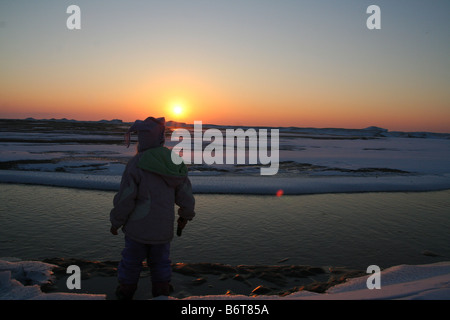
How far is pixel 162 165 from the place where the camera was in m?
2.96

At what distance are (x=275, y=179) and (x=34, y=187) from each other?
24.2 ft

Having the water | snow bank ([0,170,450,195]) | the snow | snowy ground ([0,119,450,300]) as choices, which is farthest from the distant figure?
snow bank ([0,170,450,195])

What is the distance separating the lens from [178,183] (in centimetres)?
309

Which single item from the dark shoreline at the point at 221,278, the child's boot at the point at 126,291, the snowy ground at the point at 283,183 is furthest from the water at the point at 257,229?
the child's boot at the point at 126,291

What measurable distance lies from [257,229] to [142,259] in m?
3.06

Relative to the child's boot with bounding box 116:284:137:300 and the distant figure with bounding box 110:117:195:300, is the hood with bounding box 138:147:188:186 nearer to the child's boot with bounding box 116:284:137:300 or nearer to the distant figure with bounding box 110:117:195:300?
the distant figure with bounding box 110:117:195:300

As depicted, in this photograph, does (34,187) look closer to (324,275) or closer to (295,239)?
(295,239)

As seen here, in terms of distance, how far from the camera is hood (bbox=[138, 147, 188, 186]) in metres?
2.95

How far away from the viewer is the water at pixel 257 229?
4668mm

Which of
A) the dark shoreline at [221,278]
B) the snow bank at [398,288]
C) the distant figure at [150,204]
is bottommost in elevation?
the dark shoreline at [221,278]

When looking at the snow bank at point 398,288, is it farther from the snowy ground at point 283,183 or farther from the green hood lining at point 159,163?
the green hood lining at point 159,163

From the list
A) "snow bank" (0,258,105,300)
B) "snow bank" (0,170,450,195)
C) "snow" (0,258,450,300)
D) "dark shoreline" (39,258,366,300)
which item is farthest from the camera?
"snow bank" (0,170,450,195)

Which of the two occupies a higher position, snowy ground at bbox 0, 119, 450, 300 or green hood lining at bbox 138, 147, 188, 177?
green hood lining at bbox 138, 147, 188, 177
